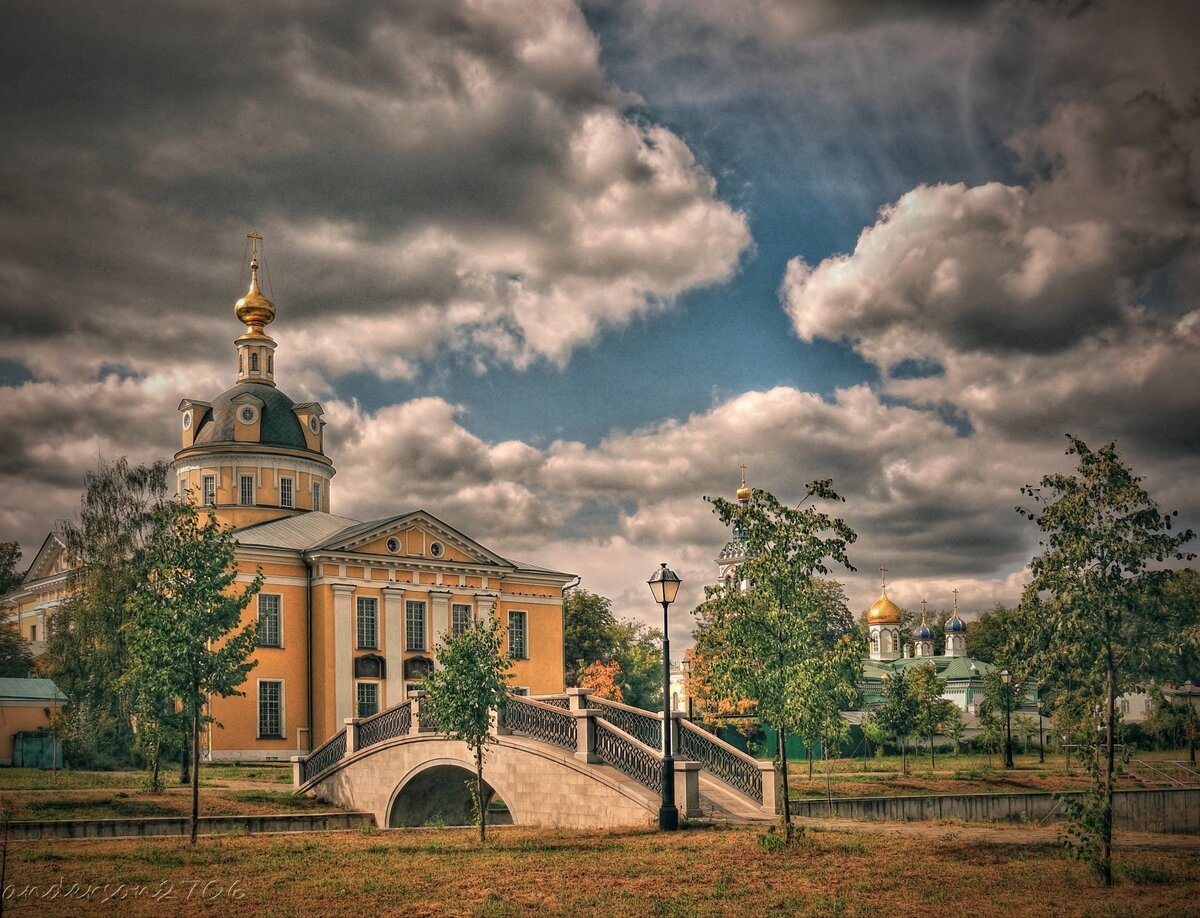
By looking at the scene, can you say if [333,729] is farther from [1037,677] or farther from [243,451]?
[1037,677]

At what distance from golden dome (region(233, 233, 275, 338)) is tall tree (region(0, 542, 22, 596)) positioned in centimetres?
3482

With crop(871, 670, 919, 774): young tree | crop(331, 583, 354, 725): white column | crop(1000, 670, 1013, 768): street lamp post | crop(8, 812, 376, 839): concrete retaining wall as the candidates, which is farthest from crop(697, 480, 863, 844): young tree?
crop(331, 583, 354, 725): white column

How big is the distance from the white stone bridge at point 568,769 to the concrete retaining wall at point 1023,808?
6.16 m

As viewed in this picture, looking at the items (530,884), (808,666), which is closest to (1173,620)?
(808,666)

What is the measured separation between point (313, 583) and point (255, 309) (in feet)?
60.3

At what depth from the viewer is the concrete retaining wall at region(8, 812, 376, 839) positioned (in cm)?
2739

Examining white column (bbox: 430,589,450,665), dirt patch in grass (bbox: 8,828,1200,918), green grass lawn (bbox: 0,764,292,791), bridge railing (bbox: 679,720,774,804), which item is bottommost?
green grass lawn (bbox: 0,764,292,791)

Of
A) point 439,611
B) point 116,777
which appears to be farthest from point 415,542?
point 116,777

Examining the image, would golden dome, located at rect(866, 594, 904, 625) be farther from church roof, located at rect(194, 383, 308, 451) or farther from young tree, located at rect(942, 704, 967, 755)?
church roof, located at rect(194, 383, 308, 451)

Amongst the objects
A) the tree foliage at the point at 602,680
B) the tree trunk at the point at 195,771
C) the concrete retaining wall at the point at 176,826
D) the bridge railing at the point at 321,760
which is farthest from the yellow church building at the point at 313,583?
the tree trunk at the point at 195,771

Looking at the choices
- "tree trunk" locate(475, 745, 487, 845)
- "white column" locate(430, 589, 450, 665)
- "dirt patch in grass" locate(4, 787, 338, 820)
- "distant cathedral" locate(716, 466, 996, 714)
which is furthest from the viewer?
"distant cathedral" locate(716, 466, 996, 714)

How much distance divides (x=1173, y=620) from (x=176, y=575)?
19555mm

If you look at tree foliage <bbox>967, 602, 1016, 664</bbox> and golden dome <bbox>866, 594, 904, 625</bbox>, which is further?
golden dome <bbox>866, 594, 904, 625</bbox>

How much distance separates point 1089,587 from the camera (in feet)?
51.7
